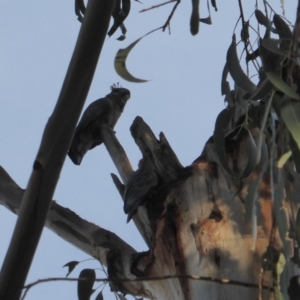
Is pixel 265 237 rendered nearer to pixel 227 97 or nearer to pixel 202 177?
pixel 202 177

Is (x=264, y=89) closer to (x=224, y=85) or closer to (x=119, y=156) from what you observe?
(x=224, y=85)

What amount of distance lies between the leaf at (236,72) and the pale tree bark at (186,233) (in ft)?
0.85

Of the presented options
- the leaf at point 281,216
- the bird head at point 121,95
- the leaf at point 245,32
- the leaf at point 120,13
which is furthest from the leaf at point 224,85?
the bird head at point 121,95

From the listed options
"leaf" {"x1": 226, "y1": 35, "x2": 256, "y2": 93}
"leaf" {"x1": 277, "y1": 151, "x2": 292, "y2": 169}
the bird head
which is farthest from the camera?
the bird head

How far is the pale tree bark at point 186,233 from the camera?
1337 millimetres

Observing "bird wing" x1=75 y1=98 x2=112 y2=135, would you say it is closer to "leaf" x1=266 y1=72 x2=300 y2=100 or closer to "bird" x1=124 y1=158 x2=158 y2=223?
"bird" x1=124 y1=158 x2=158 y2=223

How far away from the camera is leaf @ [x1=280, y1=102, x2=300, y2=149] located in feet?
2.98

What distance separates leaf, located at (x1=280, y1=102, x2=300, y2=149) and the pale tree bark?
0.37 metres

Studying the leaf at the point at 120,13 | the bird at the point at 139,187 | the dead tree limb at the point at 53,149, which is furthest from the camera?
the leaf at the point at 120,13

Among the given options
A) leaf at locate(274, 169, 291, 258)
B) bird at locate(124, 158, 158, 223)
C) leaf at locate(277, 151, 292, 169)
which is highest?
bird at locate(124, 158, 158, 223)

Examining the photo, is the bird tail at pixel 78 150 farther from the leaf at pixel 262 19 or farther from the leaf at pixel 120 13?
the leaf at pixel 262 19

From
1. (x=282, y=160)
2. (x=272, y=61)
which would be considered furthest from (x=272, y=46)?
(x=282, y=160)

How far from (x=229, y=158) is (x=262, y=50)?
513mm

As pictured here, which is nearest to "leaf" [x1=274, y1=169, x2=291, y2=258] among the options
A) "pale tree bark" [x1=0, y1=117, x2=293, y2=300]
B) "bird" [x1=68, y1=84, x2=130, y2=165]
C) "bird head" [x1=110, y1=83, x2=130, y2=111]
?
"pale tree bark" [x1=0, y1=117, x2=293, y2=300]
